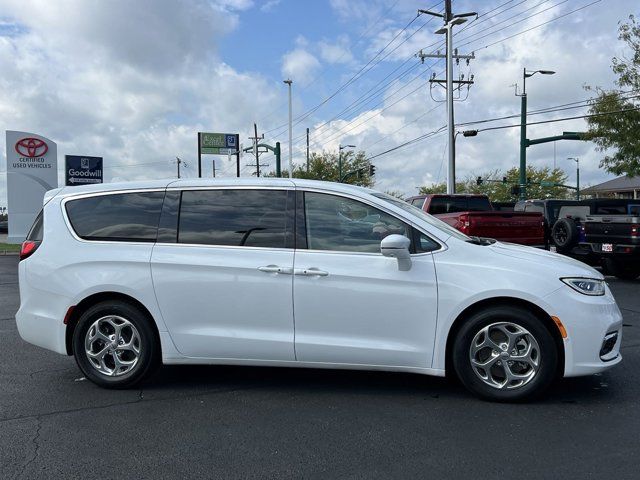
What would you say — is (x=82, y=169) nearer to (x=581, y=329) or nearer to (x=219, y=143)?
(x=219, y=143)

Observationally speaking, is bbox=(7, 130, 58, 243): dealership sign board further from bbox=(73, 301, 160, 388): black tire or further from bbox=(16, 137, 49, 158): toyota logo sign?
bbox=(73, 301, 160, 388): black tire

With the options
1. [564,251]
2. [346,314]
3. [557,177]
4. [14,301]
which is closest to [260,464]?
[346,314]

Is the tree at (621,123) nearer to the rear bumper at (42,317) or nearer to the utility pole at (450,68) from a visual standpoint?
the utility pole at (450,68)

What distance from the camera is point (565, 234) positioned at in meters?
13.7

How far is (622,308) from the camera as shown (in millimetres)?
8656

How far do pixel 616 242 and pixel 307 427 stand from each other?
9.76 meters

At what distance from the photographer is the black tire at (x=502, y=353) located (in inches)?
169

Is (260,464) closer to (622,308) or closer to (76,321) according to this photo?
(76,321)

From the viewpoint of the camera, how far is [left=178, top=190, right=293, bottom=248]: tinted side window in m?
4.72

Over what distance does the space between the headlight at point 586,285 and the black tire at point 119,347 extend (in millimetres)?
3340

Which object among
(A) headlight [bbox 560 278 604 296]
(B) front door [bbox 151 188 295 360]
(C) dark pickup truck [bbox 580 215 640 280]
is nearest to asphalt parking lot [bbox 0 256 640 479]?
(B) front door [bbox 151 188 295 360]

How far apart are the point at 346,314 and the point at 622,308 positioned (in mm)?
6042

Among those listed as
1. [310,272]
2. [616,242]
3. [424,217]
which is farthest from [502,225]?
[310,272]

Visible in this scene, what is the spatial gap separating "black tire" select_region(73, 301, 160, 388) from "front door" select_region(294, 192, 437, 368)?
1.28 m
